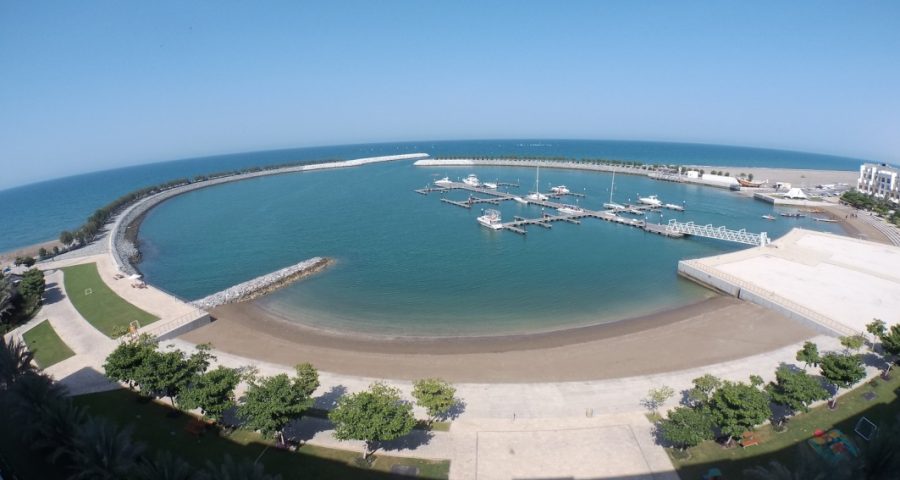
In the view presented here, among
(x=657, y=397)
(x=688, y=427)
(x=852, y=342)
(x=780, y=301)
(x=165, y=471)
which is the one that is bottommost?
(x=780, y=301)

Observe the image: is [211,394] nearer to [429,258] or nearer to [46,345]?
[46,345]

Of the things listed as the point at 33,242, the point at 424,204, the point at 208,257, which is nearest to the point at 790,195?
the point at 424,204

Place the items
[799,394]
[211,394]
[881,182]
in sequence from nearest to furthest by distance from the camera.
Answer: [799,394], [211,394], [881,182]

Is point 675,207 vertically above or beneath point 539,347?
above

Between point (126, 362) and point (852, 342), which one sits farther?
point (852, 342)

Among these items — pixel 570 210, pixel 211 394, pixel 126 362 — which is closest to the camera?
pixel 211 394

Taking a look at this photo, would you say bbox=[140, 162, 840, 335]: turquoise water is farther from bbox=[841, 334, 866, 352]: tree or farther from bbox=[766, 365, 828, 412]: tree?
bbox=[766, 365, 828, 412]: tree

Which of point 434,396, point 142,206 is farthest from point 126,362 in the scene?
point 142,206

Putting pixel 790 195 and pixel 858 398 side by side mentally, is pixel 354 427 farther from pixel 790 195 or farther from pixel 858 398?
pixel 790 195
